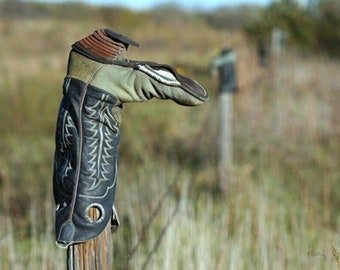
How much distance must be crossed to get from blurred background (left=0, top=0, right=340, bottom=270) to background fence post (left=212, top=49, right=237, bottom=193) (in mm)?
64

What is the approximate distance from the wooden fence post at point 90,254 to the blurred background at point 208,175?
57 cm

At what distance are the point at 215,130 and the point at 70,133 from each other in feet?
14.8

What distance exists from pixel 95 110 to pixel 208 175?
11.4ft

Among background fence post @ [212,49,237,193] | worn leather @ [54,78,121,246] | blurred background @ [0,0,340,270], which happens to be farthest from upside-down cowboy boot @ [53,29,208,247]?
background fence post @ [212,49,237,193]

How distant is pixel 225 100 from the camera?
14.0 ft

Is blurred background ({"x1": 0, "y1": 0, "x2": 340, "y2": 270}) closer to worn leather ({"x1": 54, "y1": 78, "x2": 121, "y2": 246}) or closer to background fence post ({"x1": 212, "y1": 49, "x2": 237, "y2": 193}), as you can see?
background fence post ({"x1": 212, "y1": 49, "x2": 237, "y2": 193})

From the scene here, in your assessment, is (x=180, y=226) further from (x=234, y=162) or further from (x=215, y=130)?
(x=215, y=130)

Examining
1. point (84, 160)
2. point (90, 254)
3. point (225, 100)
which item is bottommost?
point (90, 254)

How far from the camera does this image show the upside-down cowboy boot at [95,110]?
1.17 meters

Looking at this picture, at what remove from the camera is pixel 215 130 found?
18.6ft

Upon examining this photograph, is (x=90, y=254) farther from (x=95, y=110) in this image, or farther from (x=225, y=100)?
(x=225, y=100)

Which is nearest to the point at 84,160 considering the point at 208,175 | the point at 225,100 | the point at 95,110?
the point at 95,110

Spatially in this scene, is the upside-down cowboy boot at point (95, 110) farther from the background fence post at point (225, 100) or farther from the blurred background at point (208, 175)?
the background fence post at point (225, 100)

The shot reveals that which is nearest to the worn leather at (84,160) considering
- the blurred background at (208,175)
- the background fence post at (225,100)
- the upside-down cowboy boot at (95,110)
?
the upside-down cowboy boot at (95,110)
